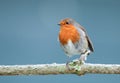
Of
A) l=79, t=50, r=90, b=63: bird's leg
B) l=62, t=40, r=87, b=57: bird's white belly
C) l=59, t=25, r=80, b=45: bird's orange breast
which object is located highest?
l=59, t=25, r=80, b=45: bird's orange breast

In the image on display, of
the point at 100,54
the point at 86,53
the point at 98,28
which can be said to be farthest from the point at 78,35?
the point at 98,28

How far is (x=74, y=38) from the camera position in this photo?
86.4 inches

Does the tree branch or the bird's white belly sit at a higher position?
the bird's white belly

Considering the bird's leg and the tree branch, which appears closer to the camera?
the tree branch

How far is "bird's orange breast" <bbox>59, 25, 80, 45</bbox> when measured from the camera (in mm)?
2180

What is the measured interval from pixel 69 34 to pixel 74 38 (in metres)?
0.03

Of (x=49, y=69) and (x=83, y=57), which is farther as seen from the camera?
(x=83, y=57)

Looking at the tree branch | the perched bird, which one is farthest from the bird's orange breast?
the tree branch

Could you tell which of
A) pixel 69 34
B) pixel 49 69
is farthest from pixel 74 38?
pixel 49 69

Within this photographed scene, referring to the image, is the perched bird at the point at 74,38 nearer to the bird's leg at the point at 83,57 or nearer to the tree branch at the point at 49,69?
the bird's leg at the point at 83,57

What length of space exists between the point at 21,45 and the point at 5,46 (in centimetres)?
13

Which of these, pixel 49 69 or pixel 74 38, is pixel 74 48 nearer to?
A: pixel 74 38

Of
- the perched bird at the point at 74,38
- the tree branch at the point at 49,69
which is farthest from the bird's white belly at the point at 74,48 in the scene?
the tree branch at the point at 49,69

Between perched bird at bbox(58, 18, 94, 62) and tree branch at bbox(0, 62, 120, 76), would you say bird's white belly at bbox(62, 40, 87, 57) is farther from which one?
tree branch at bbox(0, 62, 120, 76)
